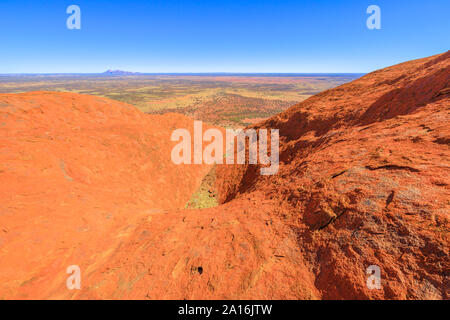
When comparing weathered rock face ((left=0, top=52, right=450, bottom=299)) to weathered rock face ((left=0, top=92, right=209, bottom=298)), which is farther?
weathered rock face ((left=0, top=92, right=209, bottom=298))

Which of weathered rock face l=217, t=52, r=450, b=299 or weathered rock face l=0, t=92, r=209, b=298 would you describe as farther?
weathered rock face l=0, t=92, r=209, b=298

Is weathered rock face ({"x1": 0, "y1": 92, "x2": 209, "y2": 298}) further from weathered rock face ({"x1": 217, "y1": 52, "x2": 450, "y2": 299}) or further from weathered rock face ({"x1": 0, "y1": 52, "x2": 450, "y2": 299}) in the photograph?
weathered rock face ({"x1": 217, "y1": 52, "x2": 450, "y2": 299})

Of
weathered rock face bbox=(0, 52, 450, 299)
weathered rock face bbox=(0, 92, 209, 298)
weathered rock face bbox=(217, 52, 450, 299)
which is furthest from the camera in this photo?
weathered rock face bbox=(0, 92, 209, 298)

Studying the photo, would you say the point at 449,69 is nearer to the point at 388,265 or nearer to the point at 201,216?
the point at 388,265

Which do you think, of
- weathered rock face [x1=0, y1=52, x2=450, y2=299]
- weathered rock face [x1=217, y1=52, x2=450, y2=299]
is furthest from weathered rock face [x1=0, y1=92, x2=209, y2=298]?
weathered rock face [x1=217, y1=52, x2=450, y2=299]

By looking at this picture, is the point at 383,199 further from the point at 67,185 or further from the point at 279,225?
the point at 67,185

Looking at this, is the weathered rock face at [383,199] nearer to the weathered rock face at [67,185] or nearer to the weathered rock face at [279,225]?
the weathered rock face at [279,225]

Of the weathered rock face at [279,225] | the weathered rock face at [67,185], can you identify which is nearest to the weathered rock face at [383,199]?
the weathered rock face at [279,225]

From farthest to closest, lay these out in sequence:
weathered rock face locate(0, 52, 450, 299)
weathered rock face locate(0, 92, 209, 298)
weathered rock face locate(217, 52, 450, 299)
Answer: weathered rock face locate(0, 92, 209, 298) < weathered rock face locate(0, 52, 450, 299) < weathered rock face locate(217, 52, 450, 299)

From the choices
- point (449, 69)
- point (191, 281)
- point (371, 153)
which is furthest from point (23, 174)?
point (449, 69)
